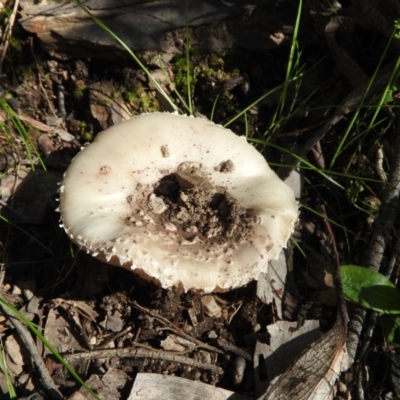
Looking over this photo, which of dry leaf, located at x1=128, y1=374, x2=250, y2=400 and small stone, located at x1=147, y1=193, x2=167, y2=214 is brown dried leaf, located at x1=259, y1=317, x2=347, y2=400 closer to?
dry leaf, located at x1=128, y1=374, x2=250, y2=400

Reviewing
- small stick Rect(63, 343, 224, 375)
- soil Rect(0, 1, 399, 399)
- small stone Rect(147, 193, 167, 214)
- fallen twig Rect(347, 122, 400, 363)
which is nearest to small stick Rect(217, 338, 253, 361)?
soil Rect(0, 1, 399, 399)

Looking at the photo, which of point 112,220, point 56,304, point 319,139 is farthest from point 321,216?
point 56,304

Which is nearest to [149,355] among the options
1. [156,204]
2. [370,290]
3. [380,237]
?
[156,204]

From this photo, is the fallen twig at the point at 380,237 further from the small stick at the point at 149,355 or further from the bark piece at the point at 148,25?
the bark piece at the point at 148,25

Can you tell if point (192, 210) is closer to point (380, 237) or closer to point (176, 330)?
point (176, 330)

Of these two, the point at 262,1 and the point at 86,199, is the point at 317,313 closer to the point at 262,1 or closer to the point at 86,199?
the point at 86,199

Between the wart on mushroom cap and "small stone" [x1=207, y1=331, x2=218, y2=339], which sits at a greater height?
the wart on mushroom cap
